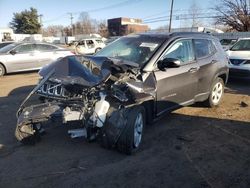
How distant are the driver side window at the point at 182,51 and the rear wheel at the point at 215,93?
1.24 metres

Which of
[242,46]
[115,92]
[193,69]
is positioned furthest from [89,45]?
[115,92]

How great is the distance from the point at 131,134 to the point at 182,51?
249 centimetres

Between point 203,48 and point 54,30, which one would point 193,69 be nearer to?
point 203,48

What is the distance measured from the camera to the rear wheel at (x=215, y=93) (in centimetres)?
758

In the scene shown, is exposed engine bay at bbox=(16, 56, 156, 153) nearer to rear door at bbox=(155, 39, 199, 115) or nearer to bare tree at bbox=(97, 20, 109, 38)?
rear door at bbox=(155, 39, 199, 115)

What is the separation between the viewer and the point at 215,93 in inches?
307

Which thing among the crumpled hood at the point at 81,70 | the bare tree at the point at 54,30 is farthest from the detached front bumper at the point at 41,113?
the bare tree at the point at 54,30

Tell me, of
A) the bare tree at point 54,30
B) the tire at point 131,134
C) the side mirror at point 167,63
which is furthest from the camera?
the bare tree at point 54,30

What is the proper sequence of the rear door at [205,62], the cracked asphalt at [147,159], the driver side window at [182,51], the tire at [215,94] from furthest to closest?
the tire at [215,94] → the rear door at [205,62] → the driver side window at [182,51] → the cracked asphalt at [147,159]

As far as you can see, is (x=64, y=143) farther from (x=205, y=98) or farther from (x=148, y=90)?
(x=205, y=98)

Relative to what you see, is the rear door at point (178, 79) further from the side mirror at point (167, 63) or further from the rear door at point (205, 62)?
the rear door at point (205, 62)

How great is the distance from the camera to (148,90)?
5.39 metres

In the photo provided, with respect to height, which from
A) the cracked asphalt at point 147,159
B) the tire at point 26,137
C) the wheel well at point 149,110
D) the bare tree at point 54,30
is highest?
the wheel well at point 149,110

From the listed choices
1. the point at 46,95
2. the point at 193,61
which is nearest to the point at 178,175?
the point at 46,95
